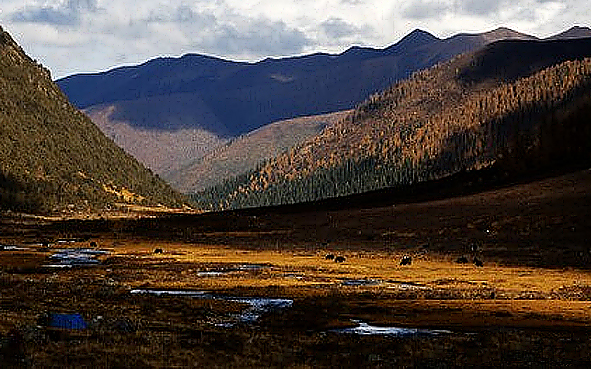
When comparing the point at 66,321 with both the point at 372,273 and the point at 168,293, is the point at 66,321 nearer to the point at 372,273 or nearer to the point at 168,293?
the point at 168,293

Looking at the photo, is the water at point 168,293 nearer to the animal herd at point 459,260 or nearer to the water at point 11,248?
the animal herd at point 459,260

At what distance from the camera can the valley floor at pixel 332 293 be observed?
27.6 meters

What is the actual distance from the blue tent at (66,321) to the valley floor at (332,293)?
507 mm

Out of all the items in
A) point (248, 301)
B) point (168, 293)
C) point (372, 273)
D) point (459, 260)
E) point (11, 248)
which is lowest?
point (248, 301)

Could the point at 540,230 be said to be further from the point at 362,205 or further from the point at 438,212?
the point at 362,205

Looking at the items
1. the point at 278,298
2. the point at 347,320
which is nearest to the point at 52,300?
the point at 278,298

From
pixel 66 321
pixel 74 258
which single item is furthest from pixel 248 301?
pixel 74 258

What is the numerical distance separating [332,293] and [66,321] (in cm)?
2075

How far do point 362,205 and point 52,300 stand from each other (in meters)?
125

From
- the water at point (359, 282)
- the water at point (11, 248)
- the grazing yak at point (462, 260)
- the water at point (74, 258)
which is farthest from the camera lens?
the water at point (11, 248)

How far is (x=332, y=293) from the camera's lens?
50.3 metres

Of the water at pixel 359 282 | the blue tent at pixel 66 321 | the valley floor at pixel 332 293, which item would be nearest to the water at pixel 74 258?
the valley floor at pixel 332 293

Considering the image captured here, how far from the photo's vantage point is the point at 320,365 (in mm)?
25781

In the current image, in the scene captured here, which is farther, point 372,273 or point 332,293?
point 372,273
